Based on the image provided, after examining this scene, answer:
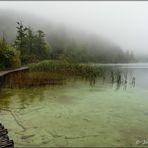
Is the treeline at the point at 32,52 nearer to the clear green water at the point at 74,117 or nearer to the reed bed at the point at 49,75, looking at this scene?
the reed bed at the point at 49,75

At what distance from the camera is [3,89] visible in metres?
23.2

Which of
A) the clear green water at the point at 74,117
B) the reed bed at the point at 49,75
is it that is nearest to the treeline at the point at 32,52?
the reed bed at the point at 49,75

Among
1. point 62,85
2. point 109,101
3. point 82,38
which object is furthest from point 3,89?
point 82,38

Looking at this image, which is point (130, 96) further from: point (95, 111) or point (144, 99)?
point (95, 111)

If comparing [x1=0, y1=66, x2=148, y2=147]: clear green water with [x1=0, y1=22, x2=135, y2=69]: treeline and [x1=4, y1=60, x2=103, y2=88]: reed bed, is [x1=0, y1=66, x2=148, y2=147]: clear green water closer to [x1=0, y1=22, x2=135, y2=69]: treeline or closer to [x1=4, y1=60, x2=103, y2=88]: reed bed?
[x1=4, y1=60, x2=103, y2=88]: reed bed

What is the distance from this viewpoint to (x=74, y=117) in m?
14.3

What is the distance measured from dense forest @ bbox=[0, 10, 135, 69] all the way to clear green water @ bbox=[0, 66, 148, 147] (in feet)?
65.2

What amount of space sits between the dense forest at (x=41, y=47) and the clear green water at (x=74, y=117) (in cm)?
1988

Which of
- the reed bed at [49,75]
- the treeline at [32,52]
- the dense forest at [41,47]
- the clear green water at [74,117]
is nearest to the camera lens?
the clear green water at [74,117]

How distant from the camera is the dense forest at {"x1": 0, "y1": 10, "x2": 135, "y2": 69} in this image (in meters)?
41.2

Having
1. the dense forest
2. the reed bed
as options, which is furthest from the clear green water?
the dense forest

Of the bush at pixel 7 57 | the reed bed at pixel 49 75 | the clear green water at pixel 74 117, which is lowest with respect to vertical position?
the clear green water at pixel 74 117

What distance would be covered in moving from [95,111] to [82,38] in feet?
377

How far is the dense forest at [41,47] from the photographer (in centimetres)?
4121
